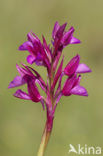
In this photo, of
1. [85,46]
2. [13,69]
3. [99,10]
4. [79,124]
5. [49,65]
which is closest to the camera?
[49,65]

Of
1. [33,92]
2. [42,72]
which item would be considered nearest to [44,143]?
[33,92]

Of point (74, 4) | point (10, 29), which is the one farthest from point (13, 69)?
point (74, 4)

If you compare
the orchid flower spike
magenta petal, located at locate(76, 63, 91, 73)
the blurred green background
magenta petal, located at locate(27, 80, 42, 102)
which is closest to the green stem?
the orchid flower spike

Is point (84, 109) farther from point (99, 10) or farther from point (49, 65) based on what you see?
point (99, 10)

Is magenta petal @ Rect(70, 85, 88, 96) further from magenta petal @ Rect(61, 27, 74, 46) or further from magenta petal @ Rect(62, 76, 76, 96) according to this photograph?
magenta petal @ Rect(61, 27, 74, 46)

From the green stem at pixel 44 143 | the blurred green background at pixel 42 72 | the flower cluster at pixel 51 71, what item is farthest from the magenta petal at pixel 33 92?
the blurred green background at pixel 42 72

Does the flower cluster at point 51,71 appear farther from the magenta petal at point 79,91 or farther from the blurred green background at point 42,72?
the blurred green background at point 42,72

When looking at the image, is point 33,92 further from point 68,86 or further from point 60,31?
point 60,31

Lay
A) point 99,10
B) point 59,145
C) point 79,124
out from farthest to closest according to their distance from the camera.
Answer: point 99,10
point 79,124
point 59,145
